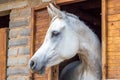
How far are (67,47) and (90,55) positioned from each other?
30 centimetres

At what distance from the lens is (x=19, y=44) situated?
4.39 meters

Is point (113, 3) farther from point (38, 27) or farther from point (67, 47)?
point (38, 27)

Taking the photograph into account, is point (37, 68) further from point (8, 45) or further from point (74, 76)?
point (8, 45)

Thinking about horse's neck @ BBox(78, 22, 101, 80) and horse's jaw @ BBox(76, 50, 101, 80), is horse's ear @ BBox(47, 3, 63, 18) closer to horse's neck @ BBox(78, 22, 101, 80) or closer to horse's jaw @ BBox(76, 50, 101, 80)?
horse's neck @ BBox(78, 22, 101, 80)

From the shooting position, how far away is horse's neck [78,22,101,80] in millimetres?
3537

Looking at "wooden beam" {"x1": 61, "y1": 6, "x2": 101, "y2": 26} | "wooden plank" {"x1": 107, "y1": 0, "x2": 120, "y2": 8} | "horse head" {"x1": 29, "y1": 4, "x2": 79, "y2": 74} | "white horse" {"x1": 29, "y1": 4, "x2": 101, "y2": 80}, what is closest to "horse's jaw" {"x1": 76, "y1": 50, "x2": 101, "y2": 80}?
"white horse" {"x1": 29, "y1": 4, "x2": 101, "y2": 80}

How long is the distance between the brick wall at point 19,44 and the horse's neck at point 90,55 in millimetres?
911

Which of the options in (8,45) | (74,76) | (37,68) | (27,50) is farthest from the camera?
(8,45)

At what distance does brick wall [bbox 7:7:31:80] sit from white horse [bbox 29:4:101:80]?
83 cm

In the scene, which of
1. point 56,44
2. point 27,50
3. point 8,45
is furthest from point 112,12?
point 8,45

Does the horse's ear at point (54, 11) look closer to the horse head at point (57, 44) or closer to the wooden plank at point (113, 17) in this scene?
the horse head at point (57, 44)

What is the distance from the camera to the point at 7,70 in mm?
4480

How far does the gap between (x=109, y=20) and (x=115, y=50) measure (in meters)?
0.30

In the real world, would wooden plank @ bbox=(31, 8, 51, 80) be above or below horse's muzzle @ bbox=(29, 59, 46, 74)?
above
